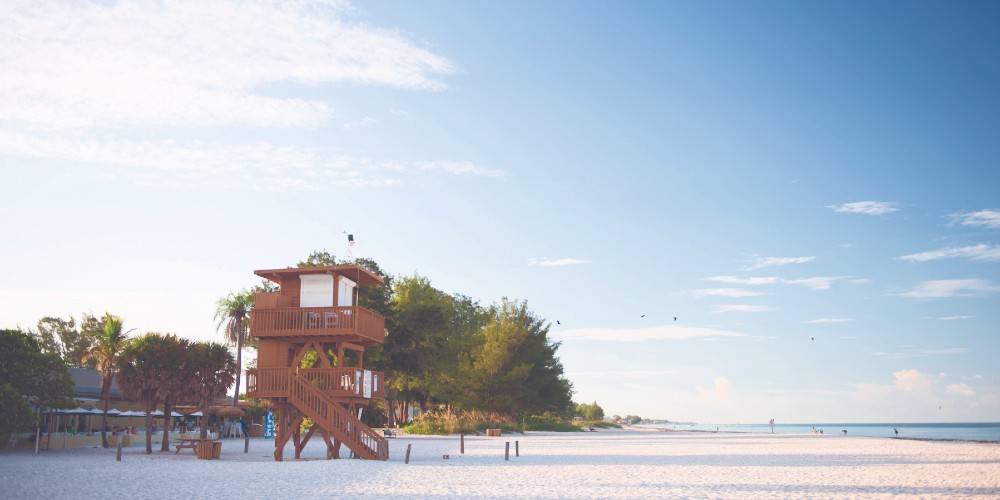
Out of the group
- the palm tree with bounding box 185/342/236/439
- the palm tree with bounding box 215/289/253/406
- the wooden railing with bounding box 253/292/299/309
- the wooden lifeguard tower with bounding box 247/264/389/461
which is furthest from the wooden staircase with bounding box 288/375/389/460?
the palm tree with bounding box 215/289/253/406

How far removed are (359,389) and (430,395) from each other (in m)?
38.3

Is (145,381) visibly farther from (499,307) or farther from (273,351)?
(499,307)

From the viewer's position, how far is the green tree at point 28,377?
29609 mm

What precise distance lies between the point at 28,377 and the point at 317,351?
13296mm

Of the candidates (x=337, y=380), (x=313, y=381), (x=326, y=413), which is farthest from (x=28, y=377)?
(x=337, y=380)

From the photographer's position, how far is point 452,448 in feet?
124

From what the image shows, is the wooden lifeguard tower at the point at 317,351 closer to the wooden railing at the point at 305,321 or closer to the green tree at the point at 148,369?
→ the wooden railing at the point at 305,321

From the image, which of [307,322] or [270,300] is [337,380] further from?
[270,300]

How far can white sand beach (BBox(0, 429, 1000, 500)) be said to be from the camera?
18.6 meters

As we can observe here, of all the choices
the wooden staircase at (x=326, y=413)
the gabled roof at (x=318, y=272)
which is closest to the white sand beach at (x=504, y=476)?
the wooden staircase at (x=326, y=413)

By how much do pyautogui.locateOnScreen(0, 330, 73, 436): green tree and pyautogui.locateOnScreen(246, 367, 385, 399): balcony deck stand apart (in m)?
8.96

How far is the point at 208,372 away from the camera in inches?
1358

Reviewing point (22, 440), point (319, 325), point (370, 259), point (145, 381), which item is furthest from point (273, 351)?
point (370, 259)

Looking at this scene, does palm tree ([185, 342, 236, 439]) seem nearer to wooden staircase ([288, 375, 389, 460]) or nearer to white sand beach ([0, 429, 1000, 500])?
white sand beach ([0, 429, 1000, 500])
